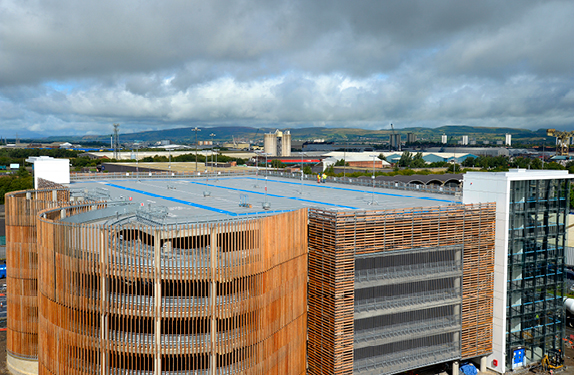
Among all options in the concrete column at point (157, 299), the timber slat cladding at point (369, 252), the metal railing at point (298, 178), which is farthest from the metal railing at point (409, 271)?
the metal railing at point (298, 178)

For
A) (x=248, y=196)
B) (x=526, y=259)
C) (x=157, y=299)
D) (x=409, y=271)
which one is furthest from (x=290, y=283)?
(x=248, y=196)

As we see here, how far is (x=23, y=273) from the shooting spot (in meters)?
53.4

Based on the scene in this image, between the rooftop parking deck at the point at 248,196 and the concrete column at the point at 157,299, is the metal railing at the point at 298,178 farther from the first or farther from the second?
the concrete column at the point at 157,299

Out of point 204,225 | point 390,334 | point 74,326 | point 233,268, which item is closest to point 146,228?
point 204,225

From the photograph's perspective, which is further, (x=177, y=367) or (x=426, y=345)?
(x=426, y=345)

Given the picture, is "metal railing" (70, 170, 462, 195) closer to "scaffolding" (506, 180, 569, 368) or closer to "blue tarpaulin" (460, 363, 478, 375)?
"scaffolding" (506, 180, 569, 368)

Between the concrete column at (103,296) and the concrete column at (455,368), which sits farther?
the concrete column at (455,368)

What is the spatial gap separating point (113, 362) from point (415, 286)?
26859mm

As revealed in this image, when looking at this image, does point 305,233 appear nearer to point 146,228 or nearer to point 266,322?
point 266,322

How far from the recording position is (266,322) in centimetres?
3888

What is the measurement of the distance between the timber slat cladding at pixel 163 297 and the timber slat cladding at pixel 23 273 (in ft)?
53.4

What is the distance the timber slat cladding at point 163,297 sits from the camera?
3634 centimetres

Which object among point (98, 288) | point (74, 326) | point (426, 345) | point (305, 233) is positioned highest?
point (305, 233)

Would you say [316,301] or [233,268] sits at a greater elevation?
[233,268]
